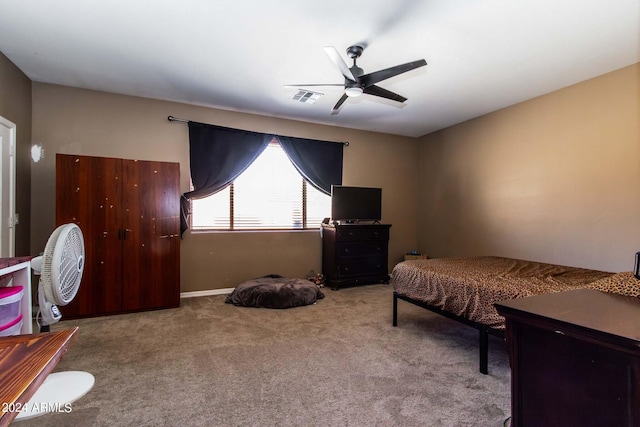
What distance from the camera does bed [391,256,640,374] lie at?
2.22 m

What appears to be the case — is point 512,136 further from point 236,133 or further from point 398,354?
point 236,133

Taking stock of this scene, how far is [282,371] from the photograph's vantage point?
7.42 ft

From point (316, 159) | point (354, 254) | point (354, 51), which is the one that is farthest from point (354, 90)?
point (354, 254)

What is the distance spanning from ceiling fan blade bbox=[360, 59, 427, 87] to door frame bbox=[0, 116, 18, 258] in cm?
346

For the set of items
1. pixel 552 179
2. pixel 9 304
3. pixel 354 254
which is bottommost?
pixel 354 254

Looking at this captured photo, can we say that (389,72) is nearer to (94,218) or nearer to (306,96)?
(306,96)

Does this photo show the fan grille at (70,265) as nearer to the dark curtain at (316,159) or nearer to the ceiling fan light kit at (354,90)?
the ceiling fan light kit at (354,90)

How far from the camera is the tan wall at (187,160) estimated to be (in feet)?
11.8

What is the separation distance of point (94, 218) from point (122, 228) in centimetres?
29

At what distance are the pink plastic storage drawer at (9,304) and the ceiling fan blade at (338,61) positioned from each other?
2.26 meters

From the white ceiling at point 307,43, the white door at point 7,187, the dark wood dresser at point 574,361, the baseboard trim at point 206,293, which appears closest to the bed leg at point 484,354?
the dark wood dresser at point 574,361

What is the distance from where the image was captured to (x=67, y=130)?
12.0 ft

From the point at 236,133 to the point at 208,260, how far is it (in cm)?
190

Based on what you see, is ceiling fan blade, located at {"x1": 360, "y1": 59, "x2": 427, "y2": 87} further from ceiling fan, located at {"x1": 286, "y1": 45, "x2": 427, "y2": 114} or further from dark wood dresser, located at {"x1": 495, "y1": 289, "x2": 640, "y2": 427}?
dark wood dresser, located at {"x1": 495, "y1": 289, "x2": 640, "y2": 427}
